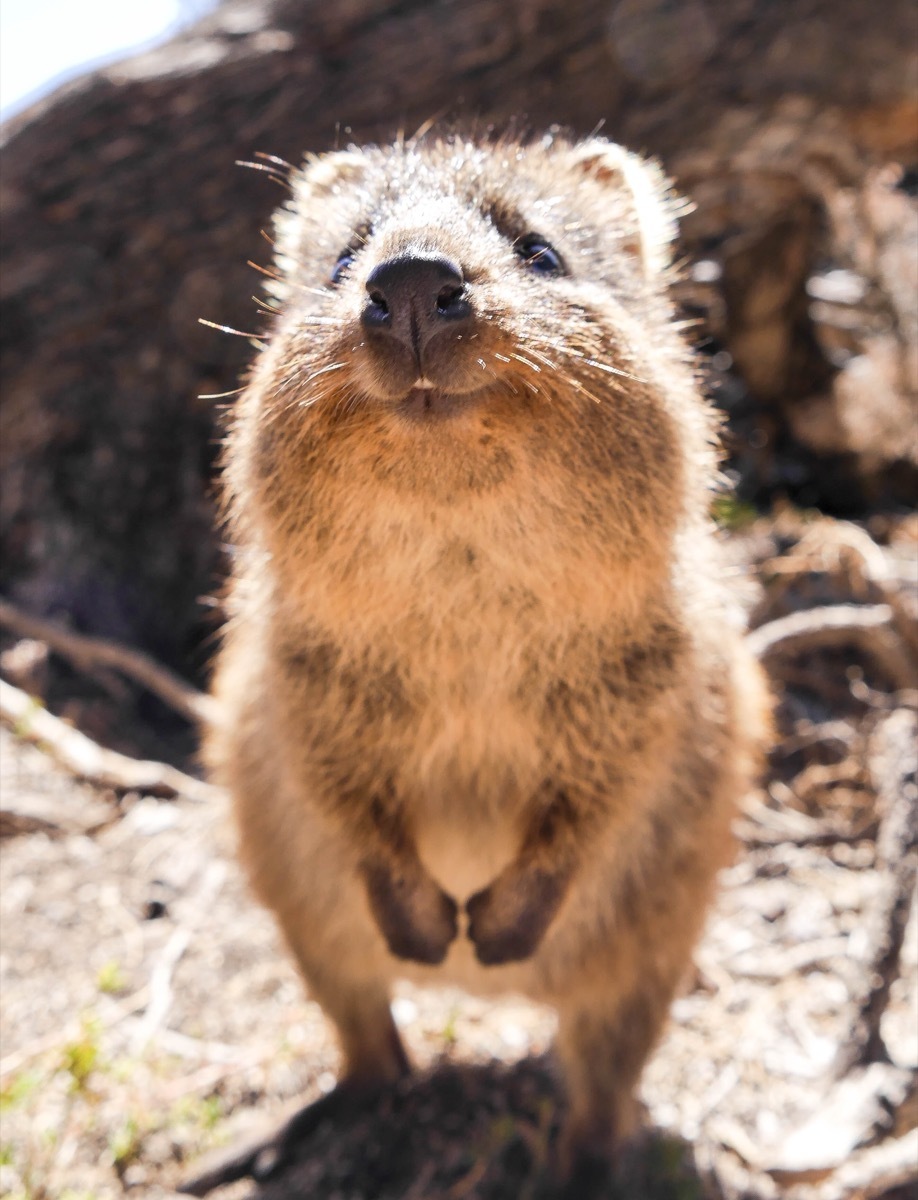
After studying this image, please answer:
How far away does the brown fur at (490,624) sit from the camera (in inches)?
82.4

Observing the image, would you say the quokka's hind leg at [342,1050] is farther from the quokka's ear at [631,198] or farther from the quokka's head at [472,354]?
the quokka's ear at [631,198]

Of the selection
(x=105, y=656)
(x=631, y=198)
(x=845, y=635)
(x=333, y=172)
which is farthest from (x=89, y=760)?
(x=845, y=635)

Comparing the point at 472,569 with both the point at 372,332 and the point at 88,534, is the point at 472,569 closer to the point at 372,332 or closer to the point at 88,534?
the point at 372,332

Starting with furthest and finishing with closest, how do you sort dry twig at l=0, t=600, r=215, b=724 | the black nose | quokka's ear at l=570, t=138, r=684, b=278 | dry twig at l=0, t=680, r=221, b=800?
dry twig at l=0, t=600, r=215, b=724 → dry twig at l=0, t=680, r=221, b=800 → quokka's ear at l=570, t=138, r=684, b=278 → the black nose

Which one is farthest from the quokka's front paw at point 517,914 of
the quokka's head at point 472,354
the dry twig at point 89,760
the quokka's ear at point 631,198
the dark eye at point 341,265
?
the dry twig at point 89,760

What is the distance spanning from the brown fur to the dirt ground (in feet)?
0.99

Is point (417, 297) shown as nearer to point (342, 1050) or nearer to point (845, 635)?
point (342, 1050)

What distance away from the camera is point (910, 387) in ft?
23.9

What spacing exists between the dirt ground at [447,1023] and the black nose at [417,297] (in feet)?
6.93

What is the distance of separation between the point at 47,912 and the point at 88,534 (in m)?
2.44

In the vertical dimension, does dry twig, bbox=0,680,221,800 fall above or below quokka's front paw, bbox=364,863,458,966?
above

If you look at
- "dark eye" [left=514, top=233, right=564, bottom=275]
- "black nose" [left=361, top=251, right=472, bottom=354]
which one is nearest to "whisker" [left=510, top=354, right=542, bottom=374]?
"black nose" [left=361, top=251, right=472, bottom=354]

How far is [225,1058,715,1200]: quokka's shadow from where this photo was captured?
3.00 metres

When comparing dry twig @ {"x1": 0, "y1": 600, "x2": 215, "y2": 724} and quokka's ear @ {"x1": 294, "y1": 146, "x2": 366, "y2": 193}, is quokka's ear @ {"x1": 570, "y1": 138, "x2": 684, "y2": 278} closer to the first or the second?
quokka's ear @ {"x1": 294, "y1": 146, "x2": 366, "y2": 193}
